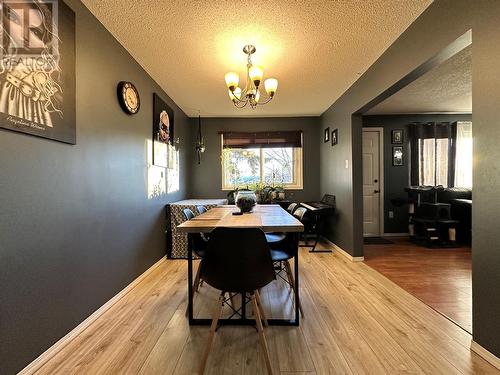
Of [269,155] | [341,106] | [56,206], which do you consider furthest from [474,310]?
[269,155]

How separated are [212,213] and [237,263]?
1093mm

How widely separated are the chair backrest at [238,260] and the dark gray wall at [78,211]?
1005 millimetres

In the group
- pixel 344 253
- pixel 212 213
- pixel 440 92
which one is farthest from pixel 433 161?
pixel 212 213

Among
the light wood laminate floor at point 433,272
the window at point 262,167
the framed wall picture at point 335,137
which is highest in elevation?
the framed wall picture at point 335,137

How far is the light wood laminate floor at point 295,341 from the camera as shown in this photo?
143cm

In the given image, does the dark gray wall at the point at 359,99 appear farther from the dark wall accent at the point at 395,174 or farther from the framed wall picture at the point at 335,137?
the dark wall accent at the point at 395,174

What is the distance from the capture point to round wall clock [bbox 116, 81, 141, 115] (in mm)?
2408

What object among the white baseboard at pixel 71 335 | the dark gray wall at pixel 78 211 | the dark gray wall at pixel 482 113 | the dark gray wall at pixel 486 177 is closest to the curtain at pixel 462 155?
the dark gray wall at pixel 482 113

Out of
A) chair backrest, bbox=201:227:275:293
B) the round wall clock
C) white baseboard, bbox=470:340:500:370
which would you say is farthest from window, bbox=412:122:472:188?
the round wall clock

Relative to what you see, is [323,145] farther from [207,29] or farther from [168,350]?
[168,350]

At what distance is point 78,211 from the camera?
1812mm

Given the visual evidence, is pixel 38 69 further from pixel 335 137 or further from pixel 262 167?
pixel 262 167

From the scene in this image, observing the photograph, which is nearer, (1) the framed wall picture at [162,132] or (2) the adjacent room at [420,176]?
(1) the framed wall picture at [162,132]

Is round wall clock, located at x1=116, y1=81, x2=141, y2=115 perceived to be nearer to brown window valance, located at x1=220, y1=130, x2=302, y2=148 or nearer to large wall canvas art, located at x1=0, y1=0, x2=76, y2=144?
large wall canvas art, located at x1=0, y1=0, x2=76, y2=144
